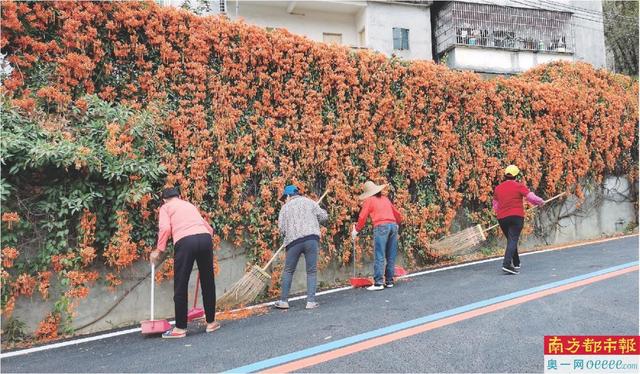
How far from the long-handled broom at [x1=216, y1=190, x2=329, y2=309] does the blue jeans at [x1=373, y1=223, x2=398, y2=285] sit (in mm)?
1724

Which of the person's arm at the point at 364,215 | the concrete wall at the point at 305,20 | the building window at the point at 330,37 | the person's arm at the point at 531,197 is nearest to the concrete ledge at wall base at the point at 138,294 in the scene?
the person's arm at the point at 364,215

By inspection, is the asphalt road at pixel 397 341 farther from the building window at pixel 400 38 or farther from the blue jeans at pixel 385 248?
the building window at pixel 400 38

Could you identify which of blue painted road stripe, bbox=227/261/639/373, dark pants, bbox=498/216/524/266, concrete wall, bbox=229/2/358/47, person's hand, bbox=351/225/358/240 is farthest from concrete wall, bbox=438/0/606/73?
blue painted road stripe, bbox=227/261/639/373

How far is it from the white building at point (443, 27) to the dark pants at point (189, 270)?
14.5 meters

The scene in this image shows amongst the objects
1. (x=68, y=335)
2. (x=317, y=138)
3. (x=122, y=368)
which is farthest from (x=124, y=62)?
(x=122, y=368)

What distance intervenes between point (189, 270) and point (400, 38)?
53.8 ft

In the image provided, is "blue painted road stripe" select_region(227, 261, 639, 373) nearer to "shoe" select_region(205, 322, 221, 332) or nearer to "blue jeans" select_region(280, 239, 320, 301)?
"shoe" select_region(205, 322, 221, 332)

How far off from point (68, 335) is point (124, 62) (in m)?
3.72

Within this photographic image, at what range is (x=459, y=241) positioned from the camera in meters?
9.49

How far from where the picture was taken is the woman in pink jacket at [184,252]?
5035 millimetres

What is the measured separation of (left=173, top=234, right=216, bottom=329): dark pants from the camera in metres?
5.03

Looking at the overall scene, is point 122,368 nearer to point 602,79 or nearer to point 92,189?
point 92,189

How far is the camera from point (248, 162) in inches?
281

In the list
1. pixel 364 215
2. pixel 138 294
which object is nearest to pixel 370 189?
pixel 364 215
